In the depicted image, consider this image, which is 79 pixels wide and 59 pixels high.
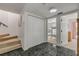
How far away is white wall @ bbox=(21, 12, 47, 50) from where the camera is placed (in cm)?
92

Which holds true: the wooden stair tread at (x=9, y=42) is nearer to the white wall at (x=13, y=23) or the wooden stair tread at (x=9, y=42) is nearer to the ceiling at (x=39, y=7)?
the white wall at (x=13, y=23)

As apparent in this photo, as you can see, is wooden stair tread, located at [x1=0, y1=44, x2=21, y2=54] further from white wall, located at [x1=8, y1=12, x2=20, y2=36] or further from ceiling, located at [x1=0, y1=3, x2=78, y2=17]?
ceiling, located at [x1=0, y1=3, x2=78, y2=17]

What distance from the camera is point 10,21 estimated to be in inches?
36.5

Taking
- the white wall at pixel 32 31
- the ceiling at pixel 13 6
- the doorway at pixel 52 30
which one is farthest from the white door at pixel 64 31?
the ceiling at pixel 13 6

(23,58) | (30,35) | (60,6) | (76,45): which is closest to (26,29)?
(30,35)

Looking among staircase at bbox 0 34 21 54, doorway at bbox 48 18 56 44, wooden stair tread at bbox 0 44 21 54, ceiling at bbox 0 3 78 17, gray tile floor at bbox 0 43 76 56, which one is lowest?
gray tile floor at bbox 0 43 76 56

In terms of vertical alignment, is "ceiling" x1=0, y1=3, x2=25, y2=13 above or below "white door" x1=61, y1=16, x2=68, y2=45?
above

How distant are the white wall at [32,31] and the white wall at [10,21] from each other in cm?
9

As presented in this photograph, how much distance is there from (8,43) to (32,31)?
341mm

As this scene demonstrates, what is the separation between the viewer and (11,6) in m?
0.91

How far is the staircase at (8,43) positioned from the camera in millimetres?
881

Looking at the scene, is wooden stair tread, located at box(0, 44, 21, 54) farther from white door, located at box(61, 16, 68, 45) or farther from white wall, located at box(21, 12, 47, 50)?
white door, located at box(61, 16, 68, 45)

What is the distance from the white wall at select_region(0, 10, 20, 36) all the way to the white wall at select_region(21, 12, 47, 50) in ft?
0.31

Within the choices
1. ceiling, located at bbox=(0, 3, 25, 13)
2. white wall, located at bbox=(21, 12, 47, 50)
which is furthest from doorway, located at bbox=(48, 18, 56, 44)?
ceiling, located at bbox=(0, 3, 25, 13)
